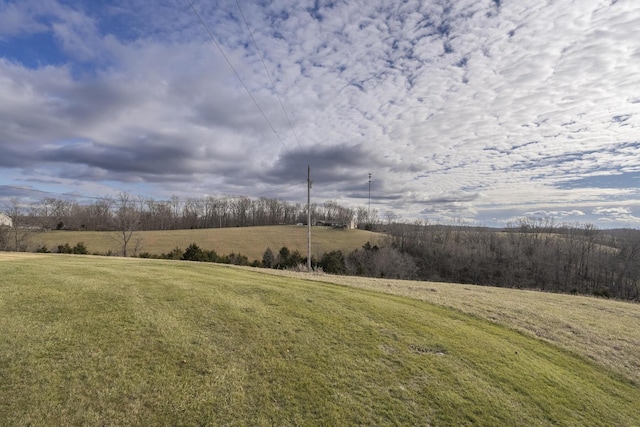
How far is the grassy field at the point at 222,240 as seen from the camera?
184 ft

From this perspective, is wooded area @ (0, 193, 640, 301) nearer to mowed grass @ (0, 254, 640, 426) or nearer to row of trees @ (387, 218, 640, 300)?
row of trees @ (387, 218, 640, 300)

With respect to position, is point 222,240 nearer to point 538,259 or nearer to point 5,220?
point 5,220

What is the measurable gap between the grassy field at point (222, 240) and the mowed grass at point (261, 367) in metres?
47.7

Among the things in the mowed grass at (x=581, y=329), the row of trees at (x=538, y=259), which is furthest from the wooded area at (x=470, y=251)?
the mowed grass at (x=581, y=329)

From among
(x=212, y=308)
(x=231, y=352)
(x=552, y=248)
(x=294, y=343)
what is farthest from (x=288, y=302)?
(x=552, y=248)

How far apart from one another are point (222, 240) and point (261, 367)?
213 feet

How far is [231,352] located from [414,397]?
3.23 m

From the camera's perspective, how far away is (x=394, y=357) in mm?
6574

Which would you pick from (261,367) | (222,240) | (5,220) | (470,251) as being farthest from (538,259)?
(5,220)

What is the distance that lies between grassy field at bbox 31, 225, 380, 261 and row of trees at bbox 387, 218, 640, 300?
15.0 m

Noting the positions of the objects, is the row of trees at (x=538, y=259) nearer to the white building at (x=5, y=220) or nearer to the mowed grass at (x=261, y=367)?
the mowed grass at (x=261, y=367)

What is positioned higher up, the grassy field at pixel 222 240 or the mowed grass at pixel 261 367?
the mowed grass at pixel 261 367

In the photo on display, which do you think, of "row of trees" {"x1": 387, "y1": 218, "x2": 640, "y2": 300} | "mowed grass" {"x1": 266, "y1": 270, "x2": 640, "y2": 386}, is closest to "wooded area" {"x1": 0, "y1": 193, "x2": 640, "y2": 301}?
"row of trees" {"x1": 387, "y1": 218, "x2": 640, "y2": 300}

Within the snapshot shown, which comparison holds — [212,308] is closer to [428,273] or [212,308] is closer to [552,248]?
[428,273]
